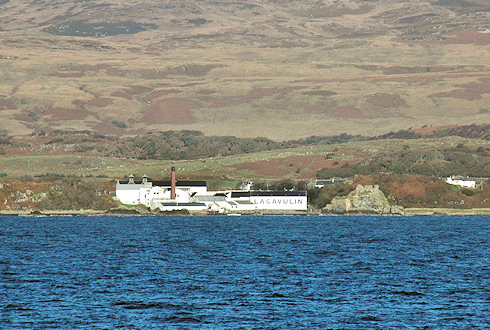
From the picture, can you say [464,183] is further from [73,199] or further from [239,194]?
[73,199]

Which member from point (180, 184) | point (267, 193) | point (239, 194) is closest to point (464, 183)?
point (267, 193)

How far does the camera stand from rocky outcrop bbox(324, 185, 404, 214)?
506ft

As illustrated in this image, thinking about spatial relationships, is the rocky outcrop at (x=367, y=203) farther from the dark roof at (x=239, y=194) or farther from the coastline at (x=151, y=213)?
the dark roof at (x=239, y=194)

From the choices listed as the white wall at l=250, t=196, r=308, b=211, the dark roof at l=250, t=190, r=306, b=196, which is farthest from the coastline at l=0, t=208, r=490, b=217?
the dark roof at l=250, t=190, r=306, b=196

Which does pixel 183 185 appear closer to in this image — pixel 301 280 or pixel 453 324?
pixel 301 280

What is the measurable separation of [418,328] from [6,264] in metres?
35.7

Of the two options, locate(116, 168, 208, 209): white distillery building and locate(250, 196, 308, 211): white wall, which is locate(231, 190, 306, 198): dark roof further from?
locate(116, 168, 208, 209): white distillery building

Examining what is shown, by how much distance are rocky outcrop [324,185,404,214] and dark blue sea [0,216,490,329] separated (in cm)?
4453

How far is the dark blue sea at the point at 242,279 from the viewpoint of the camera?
4675cm

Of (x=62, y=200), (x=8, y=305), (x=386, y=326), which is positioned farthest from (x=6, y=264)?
(x=62, y=200)

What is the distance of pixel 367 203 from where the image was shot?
15475 cm

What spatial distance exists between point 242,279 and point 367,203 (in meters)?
96.1

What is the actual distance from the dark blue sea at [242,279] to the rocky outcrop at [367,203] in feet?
146

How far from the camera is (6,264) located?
68812mm
